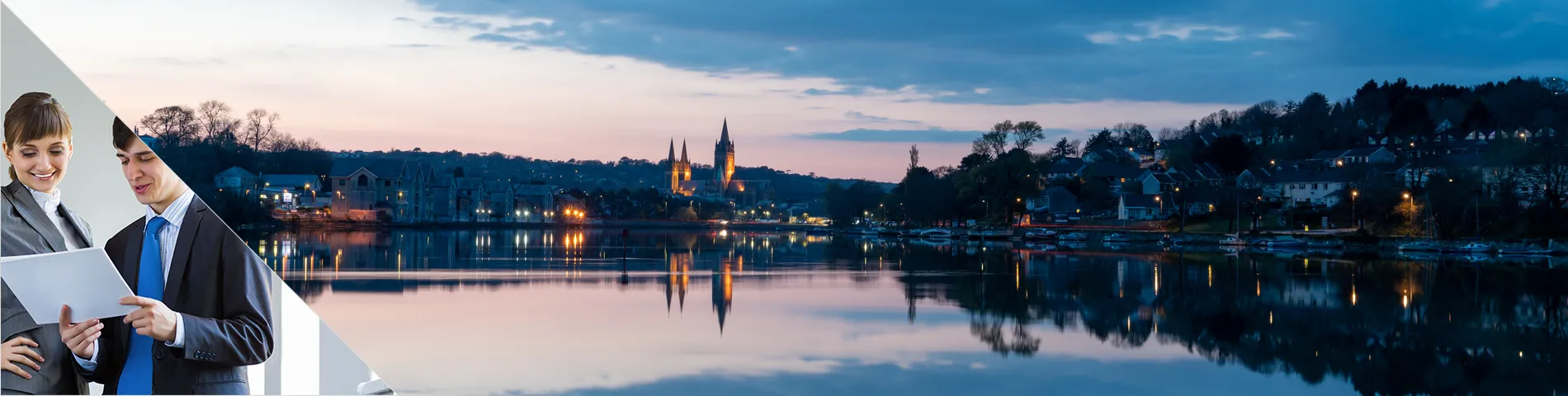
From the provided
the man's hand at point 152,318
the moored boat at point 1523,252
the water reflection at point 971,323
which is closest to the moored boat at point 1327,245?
the moored boat at point 1523,252

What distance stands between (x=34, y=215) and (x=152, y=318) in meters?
0.47

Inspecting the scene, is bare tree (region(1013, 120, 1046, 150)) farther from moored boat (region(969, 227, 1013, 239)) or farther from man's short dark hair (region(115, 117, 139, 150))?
man's short dark hair (region(115, 117, 139, 150))

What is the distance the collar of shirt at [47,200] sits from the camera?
3.38m

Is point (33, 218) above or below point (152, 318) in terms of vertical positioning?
above

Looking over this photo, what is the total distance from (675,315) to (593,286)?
5.79 m

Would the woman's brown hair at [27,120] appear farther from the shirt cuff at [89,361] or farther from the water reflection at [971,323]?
the water reflection at [971,323]

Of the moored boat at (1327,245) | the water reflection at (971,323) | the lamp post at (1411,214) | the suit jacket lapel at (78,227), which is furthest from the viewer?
the lamp post at (1411,214)

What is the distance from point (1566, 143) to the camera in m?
42.6

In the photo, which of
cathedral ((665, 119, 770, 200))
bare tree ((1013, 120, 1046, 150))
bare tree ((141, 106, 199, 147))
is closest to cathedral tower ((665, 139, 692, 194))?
cathedral ((665, 119, 770, 200))

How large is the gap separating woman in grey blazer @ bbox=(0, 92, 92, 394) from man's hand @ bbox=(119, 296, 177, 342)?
0.92 feet

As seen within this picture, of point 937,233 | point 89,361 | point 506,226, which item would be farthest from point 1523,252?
point 506,226

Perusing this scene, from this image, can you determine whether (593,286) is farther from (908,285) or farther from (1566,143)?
(1566,143)

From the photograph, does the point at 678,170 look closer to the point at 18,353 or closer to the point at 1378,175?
the point at 1378,175

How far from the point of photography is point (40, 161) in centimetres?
338
